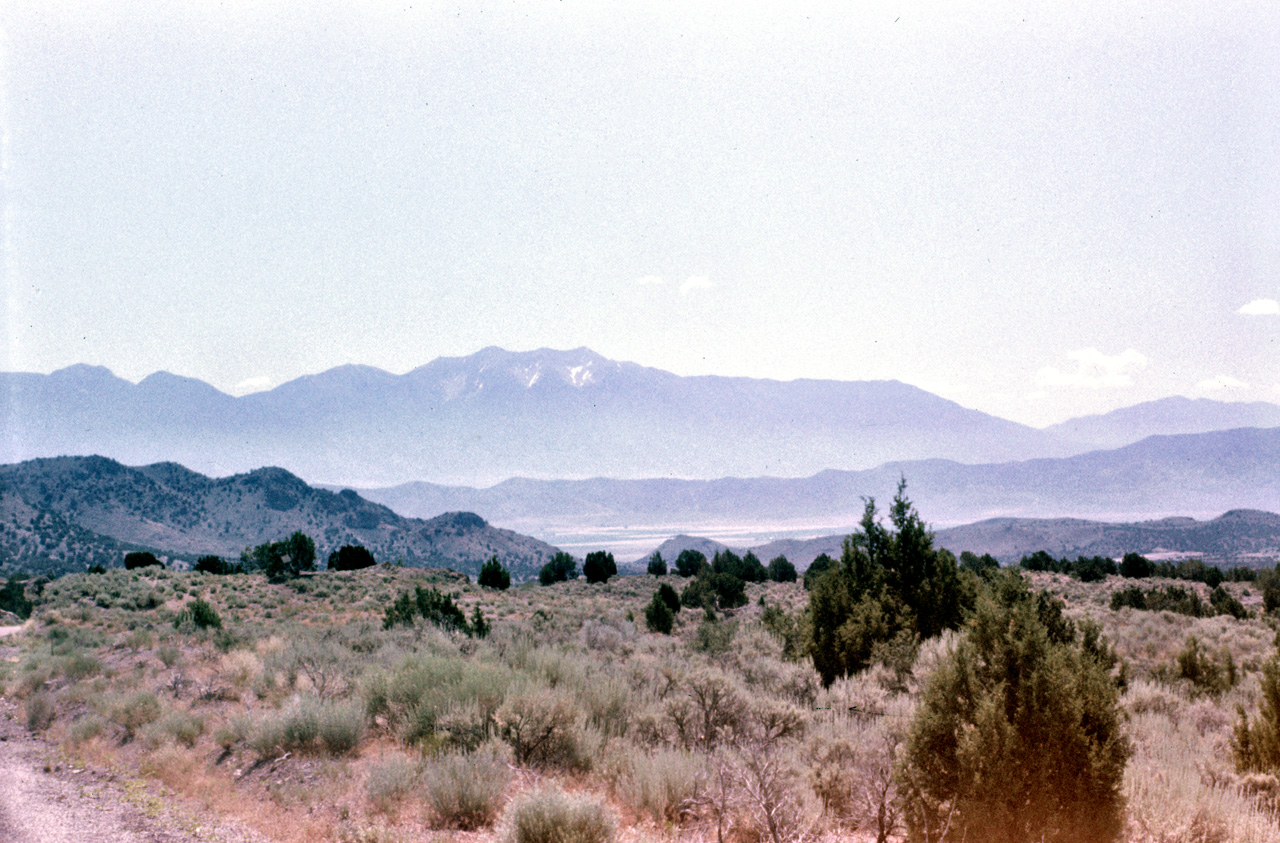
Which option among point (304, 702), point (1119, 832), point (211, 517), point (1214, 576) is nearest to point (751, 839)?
point (1119, 832)

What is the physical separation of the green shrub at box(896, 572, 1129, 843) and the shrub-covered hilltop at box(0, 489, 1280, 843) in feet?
0.07

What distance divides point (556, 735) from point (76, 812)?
603 cm

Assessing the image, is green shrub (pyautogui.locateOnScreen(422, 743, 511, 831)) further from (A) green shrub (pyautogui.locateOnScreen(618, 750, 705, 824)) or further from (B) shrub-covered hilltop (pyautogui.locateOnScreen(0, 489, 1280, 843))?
(A) green shrub (pyautogui.locateOnScreen(618, 750, 705, 824))

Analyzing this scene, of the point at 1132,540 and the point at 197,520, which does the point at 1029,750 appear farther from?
the point at 197,520

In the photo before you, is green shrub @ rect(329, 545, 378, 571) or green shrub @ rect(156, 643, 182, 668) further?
green shrub @ rect(329, 545, 378, 571)

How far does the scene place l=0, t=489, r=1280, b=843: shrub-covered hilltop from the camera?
5.51m

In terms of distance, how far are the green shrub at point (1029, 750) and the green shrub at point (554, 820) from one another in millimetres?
2549

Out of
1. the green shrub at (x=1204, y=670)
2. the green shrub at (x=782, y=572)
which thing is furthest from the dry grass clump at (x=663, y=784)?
the green shrub at (x=782, y=572)

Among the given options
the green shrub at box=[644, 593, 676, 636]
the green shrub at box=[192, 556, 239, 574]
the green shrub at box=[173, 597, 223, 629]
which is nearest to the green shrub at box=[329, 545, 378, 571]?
the green shrub at box=[192, 556, 239, 574]

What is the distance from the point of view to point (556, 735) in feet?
28.9

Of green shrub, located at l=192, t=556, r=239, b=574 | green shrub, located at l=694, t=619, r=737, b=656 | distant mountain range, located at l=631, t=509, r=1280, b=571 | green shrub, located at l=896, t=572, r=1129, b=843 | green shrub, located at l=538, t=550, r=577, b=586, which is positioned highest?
green shrub, located at l=896, t=572, r=1129, b=843

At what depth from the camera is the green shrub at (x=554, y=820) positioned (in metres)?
5.67

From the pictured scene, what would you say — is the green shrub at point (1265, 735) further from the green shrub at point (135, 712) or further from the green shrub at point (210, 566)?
the green shrub at point (210, 566)

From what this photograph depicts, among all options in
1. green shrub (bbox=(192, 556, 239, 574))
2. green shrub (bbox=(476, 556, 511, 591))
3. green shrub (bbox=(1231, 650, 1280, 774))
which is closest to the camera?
green shrub (bbox=(1231, 650, 1280, 774))
